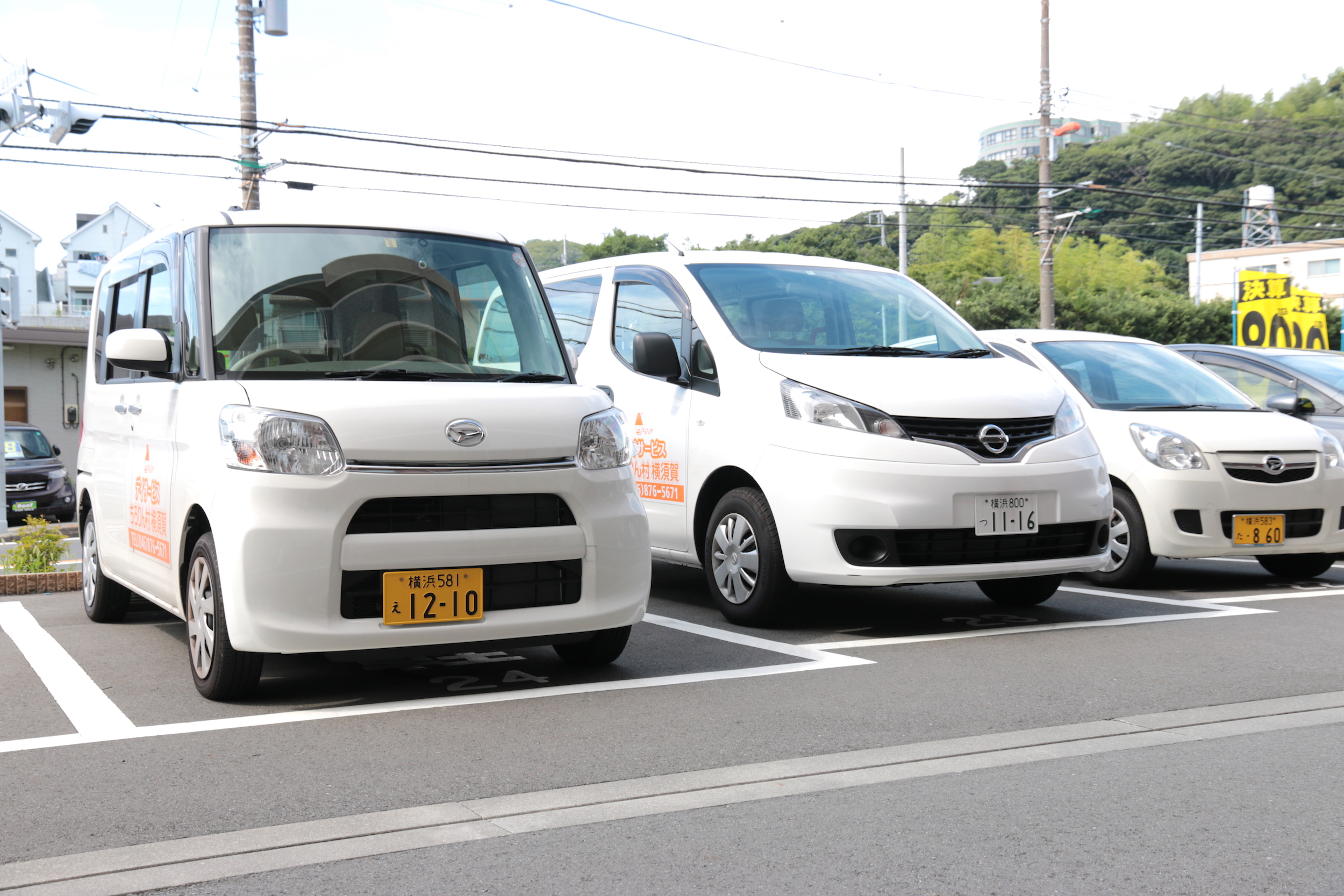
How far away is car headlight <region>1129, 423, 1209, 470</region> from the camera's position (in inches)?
299

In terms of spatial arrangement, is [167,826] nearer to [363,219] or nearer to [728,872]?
[728,872]

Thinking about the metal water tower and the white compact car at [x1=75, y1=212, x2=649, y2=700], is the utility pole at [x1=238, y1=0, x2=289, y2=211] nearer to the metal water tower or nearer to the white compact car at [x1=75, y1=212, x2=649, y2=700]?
the white compact car at [x1=75, y1=212, x2=649, y2=700]

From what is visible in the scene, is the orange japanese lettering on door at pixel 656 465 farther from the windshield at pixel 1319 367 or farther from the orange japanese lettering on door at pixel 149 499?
the windshield at pixel 1319 367

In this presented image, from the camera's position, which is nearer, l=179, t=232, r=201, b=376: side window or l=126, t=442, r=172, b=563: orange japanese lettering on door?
l=179, t=232, r=201, b=376: side window

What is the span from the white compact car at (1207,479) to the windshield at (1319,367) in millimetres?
1804

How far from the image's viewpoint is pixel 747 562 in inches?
254

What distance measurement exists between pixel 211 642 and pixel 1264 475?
615cm

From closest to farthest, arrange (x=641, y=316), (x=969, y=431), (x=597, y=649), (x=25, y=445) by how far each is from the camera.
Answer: (x=597, y=649)
(x=969, y=431)
(x=641, y=316)
(x=25, y=445)

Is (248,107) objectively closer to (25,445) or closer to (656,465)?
(25,445)

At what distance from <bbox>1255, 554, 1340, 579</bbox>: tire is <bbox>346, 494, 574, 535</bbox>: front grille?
18.3ft

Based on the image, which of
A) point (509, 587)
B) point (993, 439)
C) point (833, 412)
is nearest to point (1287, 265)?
point (993, 439)

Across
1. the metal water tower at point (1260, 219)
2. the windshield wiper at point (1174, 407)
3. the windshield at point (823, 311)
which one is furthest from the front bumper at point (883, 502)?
the metal water tower at point (1260, 219)

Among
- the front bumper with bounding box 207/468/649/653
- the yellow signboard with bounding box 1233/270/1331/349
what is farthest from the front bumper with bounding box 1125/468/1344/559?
the yellow signboard with bounding box 1233/270/1331/349

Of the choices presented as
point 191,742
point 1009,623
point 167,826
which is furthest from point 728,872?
point 1009,623
